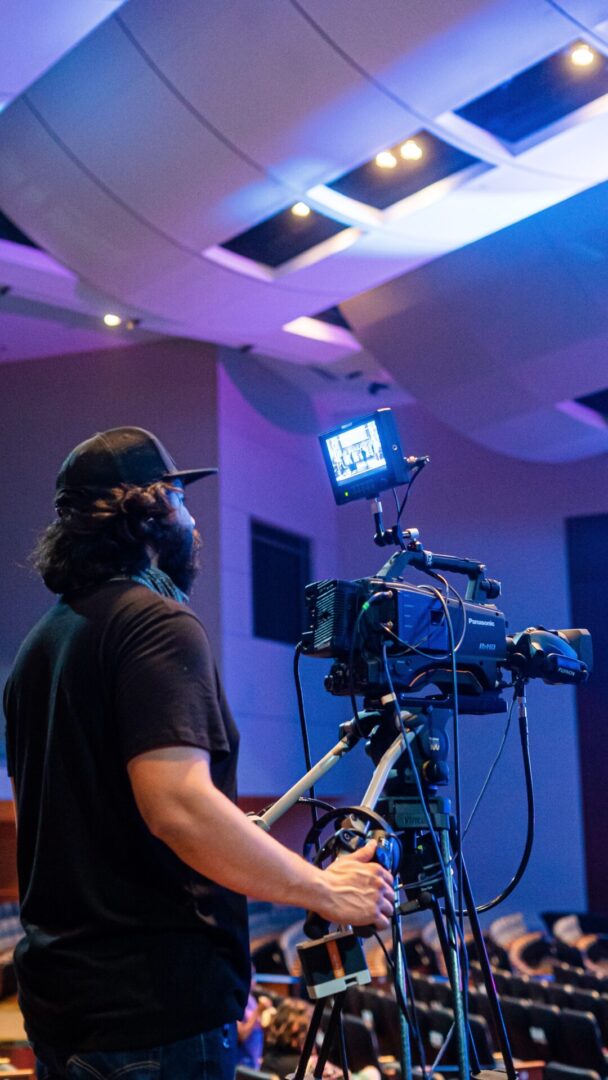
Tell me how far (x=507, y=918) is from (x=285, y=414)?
4.76 metres

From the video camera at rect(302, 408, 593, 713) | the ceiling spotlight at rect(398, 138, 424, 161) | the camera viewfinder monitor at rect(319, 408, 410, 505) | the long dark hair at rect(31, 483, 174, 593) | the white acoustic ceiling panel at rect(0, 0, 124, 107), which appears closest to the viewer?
the long dark hair at rect(31, 483, 174, 593)

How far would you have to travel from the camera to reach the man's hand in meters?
1.32

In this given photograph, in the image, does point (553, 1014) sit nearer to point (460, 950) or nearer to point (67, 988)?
point (460, 950)

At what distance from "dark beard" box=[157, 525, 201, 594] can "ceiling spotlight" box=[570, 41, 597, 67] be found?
196 inches

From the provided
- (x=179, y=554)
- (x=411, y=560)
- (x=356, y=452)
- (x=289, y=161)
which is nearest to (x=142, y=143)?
(x=289, y=161)

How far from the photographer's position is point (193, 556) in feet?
5.15

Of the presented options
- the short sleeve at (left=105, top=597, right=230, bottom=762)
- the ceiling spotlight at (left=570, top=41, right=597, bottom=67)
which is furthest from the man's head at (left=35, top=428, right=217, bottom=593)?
the ceiling spotlight at (left=570, top=41, right=597, bottom=67)

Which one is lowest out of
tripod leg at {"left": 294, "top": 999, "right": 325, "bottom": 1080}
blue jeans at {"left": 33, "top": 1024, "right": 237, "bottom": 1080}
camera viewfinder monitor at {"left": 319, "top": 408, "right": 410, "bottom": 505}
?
tripod leg at {"left": 294, "top": 999, "right": 325, "bottom": 1080}

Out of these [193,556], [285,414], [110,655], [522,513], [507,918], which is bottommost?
[507,918]

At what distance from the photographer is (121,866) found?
133cm

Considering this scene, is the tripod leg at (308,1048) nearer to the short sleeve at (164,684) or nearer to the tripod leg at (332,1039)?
the tripod leg at (332,1039)

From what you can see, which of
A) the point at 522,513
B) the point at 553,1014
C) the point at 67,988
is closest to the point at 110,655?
the point at 67,988

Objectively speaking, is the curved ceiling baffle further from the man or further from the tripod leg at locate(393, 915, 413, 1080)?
the tripod leg at locate(393, 915, 413, 1080)

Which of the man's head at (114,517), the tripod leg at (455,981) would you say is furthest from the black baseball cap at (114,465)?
the tripod leg at (455,981)
